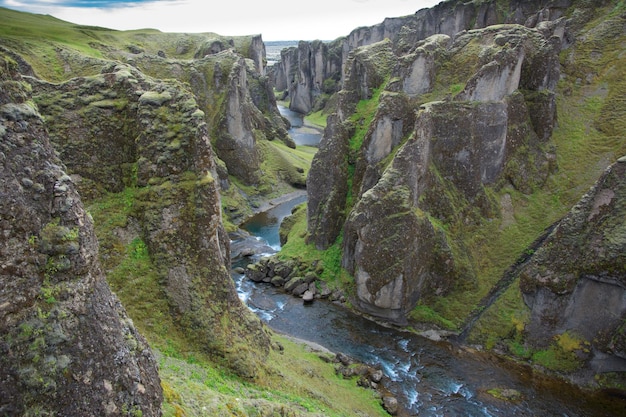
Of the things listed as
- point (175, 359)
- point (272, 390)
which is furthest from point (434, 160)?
point (175, 359)

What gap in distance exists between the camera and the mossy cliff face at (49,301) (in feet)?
36.9

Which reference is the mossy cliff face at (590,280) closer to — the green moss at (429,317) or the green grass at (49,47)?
the green moss at (429,317)

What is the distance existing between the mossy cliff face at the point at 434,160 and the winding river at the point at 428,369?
3390 millimetres

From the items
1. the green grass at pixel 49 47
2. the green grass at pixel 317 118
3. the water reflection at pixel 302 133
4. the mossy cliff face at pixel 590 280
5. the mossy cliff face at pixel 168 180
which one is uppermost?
the green grass at pixel 49 47

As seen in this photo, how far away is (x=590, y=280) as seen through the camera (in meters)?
34.5

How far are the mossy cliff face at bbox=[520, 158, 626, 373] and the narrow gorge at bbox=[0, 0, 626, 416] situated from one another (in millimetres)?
147

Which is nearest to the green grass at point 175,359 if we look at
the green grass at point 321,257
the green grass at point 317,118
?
the green grass at point 321,257

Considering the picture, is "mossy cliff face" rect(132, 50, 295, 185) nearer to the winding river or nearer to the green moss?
the winding river

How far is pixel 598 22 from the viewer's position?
200 feet

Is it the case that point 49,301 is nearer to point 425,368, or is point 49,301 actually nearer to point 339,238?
point 425,368

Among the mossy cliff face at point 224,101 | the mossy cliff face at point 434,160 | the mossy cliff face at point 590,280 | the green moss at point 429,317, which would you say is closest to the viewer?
the mossy cliff face at point 590,280

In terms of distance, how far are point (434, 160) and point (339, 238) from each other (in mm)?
14005

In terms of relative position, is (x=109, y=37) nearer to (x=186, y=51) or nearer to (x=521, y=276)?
(x=186, y=51)

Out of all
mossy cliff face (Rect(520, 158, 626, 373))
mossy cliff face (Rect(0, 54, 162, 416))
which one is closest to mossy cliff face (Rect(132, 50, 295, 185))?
mossy cliff face (Rect(520, 158, 626, 373))
